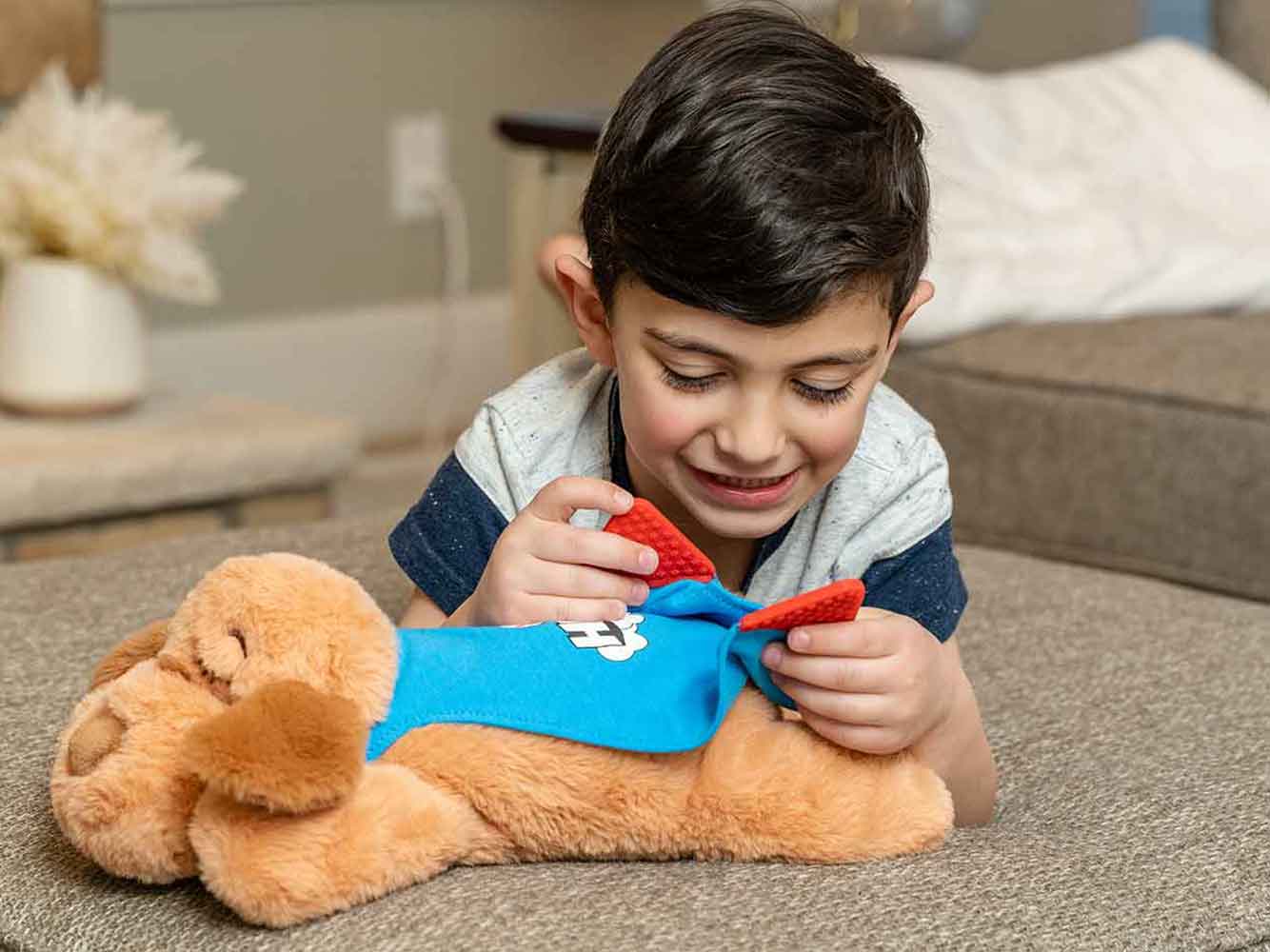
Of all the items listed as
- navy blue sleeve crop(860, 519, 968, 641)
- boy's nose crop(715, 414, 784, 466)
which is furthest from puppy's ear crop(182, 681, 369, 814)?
navy blue sleeve crop(860, 519, 968, 641)

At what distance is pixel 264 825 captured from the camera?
28.0 inches

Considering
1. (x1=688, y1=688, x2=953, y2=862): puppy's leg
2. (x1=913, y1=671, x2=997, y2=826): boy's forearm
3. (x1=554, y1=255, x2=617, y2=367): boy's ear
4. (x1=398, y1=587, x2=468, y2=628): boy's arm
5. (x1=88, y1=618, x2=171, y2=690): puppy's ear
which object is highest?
(x1=554, y1=255, x2=617, y2=367): boy's ear

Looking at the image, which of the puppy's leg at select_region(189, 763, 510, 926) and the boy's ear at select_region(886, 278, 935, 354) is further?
the boy's ear at select_region(886, 278, 935, 354)

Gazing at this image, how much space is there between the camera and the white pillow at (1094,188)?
187cm

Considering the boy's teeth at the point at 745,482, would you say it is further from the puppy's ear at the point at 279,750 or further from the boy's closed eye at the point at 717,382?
the puppy's ear at the point at 279,750

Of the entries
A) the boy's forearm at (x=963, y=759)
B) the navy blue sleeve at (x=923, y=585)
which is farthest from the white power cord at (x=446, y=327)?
the boy's forearm at (x=963, y=759)

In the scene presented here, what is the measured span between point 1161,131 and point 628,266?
134 centimetres

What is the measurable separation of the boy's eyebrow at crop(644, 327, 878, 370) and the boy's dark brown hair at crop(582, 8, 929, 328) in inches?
0.7

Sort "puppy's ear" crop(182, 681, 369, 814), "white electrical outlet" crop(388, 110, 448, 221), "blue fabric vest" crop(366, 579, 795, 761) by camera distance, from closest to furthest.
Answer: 1. "puppy's ear" crop(182, 681, 369, 814)
2. "blue fabric vest" crop(366, 579, 795, 761)
3. "white electrical outlet" crop(388, 110, 448, 221)

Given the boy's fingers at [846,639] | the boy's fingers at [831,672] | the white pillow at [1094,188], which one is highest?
the boy's fingers at [846,639]

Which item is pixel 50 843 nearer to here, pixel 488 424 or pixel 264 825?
pixel 264 825

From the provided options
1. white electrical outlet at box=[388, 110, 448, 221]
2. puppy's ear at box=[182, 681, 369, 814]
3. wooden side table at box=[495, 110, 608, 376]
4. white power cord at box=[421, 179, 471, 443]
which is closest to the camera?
puppy's ear at box=[182, 681, 369, 814]

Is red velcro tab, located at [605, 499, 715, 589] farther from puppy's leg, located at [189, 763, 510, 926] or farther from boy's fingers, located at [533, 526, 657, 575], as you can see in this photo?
puppy's leg, located at [189, 763, 510, 926]

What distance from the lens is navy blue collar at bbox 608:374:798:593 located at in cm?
106
